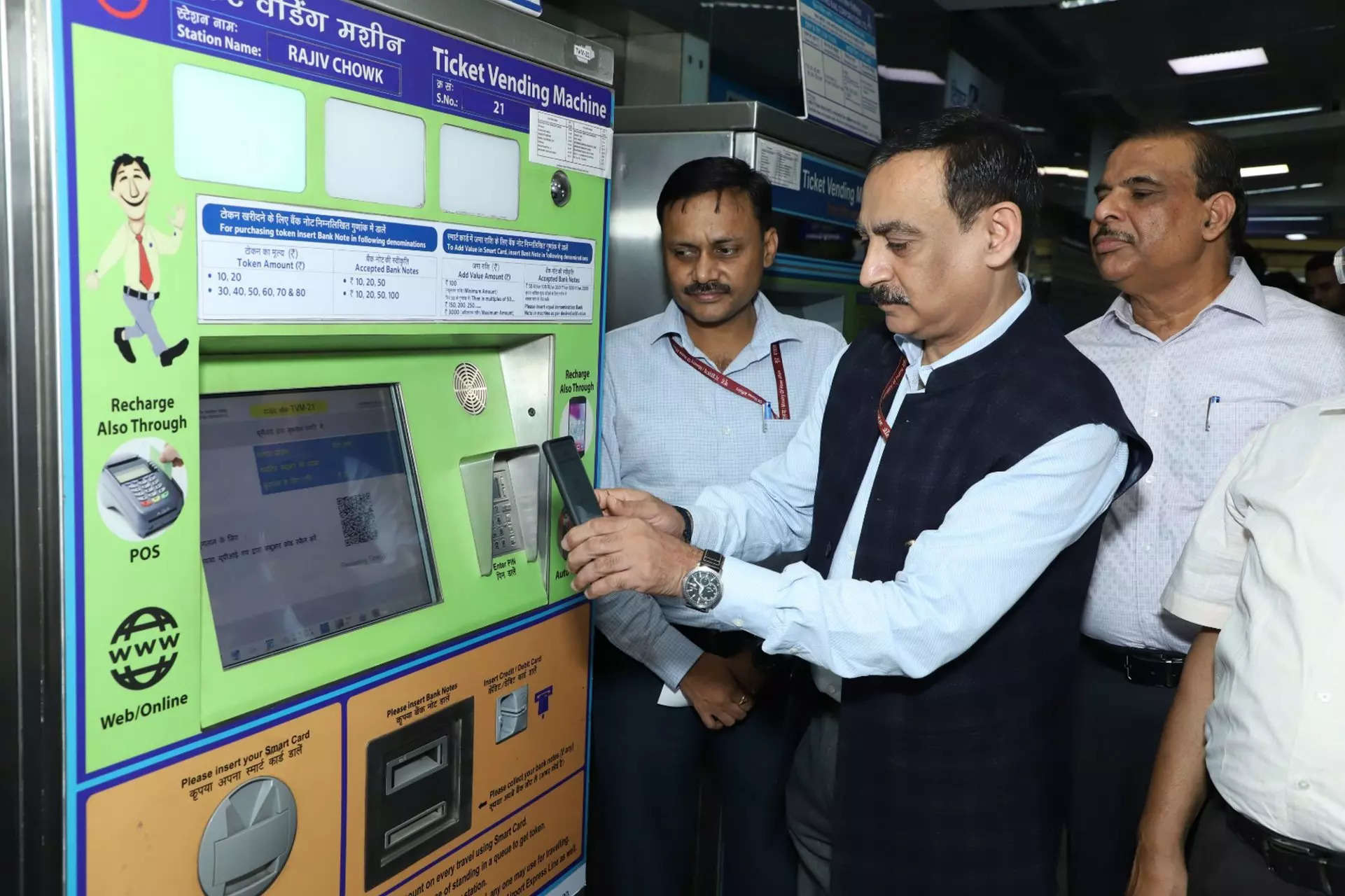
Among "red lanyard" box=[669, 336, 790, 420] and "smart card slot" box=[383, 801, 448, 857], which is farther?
"red lanyard" box=[669, 336, 790, 420]

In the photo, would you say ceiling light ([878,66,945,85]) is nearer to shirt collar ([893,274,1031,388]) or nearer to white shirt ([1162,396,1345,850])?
shirt collar ([893,274,1031,388])

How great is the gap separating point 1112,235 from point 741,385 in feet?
3.12

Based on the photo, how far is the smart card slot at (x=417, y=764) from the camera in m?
1.50

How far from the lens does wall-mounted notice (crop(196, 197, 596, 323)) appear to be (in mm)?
1177

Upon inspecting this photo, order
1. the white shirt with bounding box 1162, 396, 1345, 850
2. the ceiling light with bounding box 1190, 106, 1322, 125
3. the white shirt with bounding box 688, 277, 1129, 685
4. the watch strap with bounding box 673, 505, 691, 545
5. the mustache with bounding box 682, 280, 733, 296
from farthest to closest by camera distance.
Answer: the ceiling light with bounding box 1190, 106, 1322, 125
the mustache with bounding box 682, 280, 733, 296
the watch strap with bounding box 673, 505, 691, 545
the white shirt with bounding box 688, 277, 1129, 685
the white shirt with bounding box 1162, 396, 1345, 850

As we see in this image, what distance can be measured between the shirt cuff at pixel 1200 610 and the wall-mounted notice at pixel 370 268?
3.80 feet

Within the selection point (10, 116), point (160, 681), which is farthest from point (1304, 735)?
point (10, 116)

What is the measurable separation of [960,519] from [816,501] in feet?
1.42

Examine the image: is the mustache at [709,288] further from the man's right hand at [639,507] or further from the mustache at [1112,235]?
the mustache at [1112,235]

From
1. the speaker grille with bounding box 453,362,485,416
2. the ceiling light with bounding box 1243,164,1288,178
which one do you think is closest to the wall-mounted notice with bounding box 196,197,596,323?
the speaker grille with bounding box 453,362,485,416

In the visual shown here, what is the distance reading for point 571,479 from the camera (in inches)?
64.4

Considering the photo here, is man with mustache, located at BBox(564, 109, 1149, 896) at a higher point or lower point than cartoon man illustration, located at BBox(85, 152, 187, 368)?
lower

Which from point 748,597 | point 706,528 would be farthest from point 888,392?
point 748,597

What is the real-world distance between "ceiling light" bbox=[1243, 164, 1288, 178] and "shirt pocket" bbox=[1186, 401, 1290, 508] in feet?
11.4
